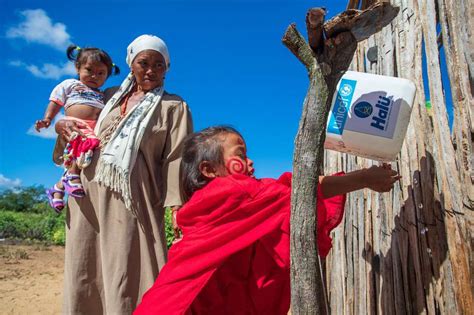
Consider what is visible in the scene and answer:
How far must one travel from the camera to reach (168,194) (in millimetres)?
2695

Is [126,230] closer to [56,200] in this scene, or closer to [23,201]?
[56,200]

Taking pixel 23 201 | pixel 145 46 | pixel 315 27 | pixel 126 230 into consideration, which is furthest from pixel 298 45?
pixel 23 201

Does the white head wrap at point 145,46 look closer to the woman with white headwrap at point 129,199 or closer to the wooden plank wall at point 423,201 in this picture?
the woman with white headwrap at point 129,199

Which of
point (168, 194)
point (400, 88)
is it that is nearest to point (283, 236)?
point (400, 88)

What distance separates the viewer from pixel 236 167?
6.02 feet

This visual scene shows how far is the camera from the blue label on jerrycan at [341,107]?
1.75 metres

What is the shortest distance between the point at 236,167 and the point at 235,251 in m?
0.36

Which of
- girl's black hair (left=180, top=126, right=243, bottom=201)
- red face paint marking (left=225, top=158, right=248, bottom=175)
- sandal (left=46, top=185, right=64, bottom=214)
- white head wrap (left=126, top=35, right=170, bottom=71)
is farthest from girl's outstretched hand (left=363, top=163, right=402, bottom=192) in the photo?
sandal (left=46, top=185, right=64, bottom=214)

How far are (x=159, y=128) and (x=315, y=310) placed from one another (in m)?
1.74

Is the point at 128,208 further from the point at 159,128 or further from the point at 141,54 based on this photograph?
the point at 141,54

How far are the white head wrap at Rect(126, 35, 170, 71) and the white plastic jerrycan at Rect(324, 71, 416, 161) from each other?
1.43 meters

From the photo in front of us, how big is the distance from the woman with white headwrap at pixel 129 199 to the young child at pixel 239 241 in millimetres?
857

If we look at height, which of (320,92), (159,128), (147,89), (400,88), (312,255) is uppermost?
(147,89)

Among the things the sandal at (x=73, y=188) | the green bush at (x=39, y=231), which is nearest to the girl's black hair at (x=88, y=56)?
the sandal at (x=73, y=188)
